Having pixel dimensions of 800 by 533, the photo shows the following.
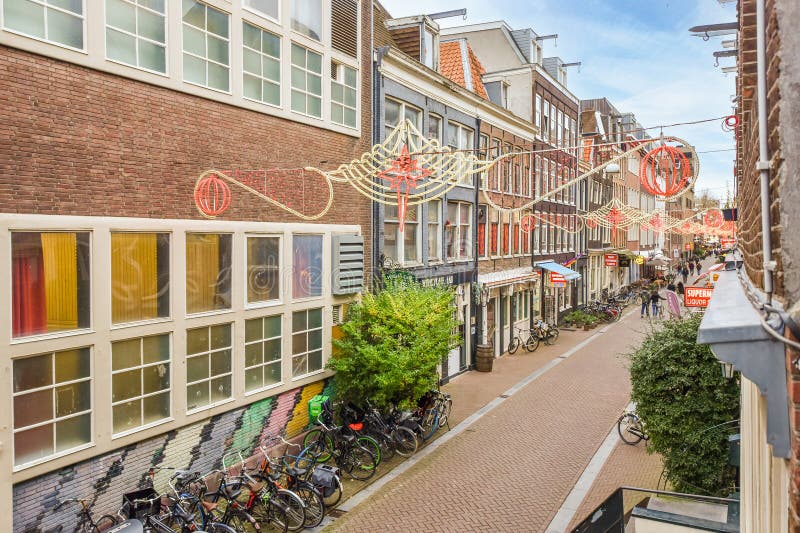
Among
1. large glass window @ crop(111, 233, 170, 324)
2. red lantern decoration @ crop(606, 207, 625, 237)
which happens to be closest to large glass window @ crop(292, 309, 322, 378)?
large glass window @ crop(111, 233, 170, 324)

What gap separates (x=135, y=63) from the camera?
978cm

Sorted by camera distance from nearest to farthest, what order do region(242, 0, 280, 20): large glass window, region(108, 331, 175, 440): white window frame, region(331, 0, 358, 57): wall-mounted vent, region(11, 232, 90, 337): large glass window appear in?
region(11, 232, 90, 337): large glass window → region(108, 331, 175, 440): white window frame → region(242, 0, 280, 20): large glass window → region(331, 0, 358, 57): wall-mounted vent

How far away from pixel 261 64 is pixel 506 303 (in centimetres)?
1718

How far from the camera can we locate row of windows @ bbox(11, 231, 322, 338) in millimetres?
8469

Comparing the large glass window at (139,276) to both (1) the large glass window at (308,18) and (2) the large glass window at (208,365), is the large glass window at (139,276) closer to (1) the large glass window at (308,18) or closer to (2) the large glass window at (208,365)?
(2) the large glass window at (208,365)

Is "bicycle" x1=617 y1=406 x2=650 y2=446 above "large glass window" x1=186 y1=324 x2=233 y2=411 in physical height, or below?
below

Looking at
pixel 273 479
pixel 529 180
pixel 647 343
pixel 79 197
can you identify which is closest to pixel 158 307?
pixel 79 197

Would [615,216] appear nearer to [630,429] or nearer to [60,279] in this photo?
[630,429]

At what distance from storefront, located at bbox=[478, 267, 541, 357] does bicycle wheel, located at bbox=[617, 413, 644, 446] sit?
889 centimetres

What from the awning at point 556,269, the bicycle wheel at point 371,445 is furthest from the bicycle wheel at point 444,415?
the awning at point 556,269

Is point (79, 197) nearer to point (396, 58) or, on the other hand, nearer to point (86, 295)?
point (86, 295)

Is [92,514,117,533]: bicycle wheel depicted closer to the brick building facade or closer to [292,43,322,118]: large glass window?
the brick building facade

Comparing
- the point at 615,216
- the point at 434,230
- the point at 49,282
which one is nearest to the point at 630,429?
the point at 434,230

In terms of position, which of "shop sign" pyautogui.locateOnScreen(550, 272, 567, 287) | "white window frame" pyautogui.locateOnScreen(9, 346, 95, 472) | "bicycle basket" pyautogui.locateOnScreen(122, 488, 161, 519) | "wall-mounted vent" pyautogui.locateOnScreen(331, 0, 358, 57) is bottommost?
"bicycle basket" pyautogui.locateOnScreen(122, 488, 161, 519)
